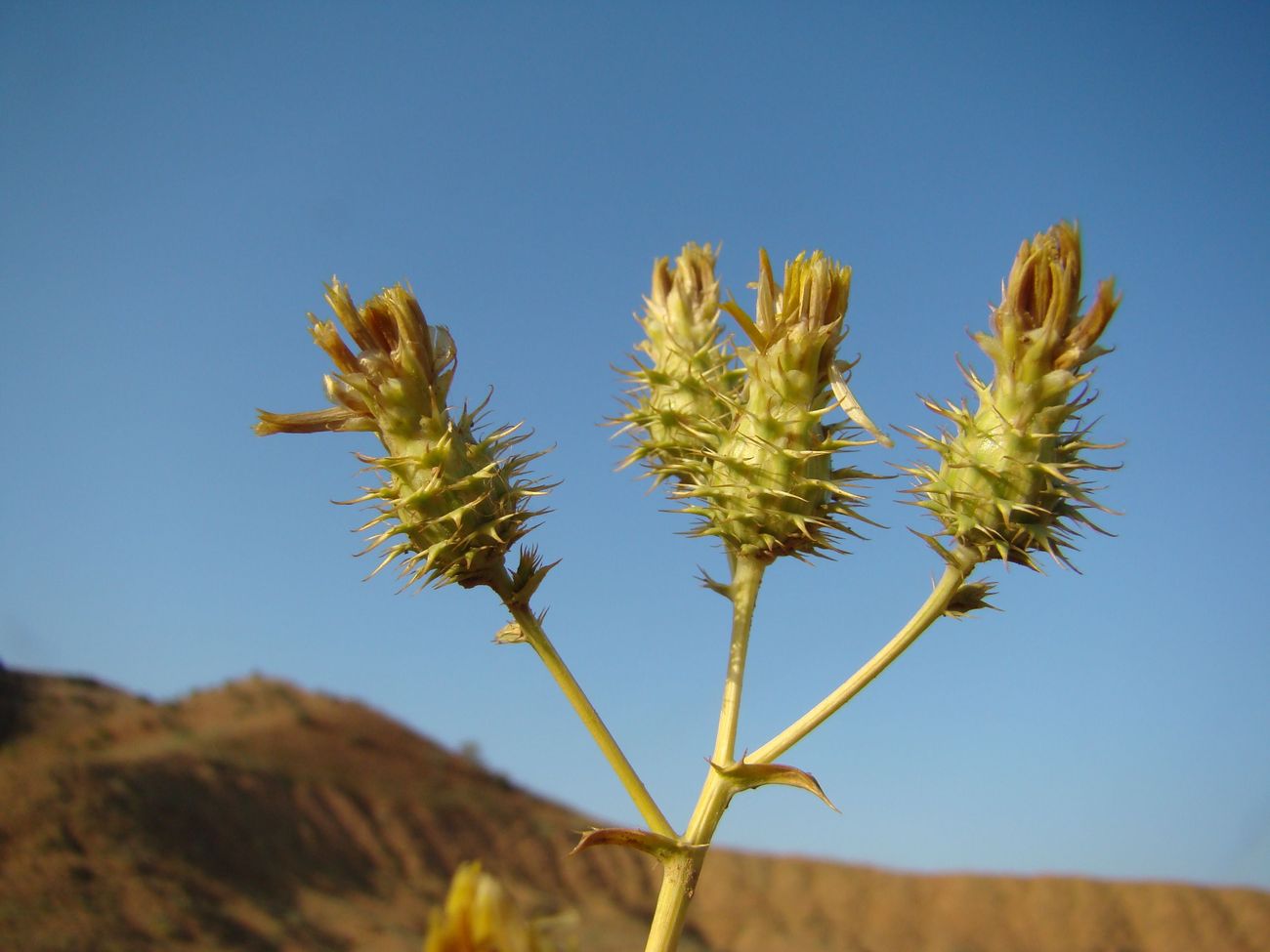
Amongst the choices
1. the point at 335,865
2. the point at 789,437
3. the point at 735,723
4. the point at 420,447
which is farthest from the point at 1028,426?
the point at 335,865

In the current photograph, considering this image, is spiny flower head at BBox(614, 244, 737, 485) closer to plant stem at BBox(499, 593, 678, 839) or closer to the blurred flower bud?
plant stem at BBox(499, 593, 678, 839)

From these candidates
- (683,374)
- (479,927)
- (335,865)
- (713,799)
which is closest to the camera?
(479,927)

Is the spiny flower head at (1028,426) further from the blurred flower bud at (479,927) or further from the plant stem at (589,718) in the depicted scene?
the blurred flower bud at (479,927)

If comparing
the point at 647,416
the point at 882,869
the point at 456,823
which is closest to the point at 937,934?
the point at 882,869

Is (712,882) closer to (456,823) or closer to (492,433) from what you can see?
(456,823)

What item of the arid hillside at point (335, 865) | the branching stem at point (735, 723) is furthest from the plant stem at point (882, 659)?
the arid hillside at point (335, 865)

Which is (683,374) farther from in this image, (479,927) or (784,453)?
(479,927)
